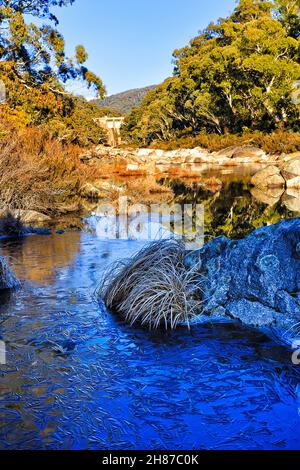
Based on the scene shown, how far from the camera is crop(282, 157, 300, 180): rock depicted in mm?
21631

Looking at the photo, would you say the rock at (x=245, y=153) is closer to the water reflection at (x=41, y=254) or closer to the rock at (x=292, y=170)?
the rock at (x=292, y=170)

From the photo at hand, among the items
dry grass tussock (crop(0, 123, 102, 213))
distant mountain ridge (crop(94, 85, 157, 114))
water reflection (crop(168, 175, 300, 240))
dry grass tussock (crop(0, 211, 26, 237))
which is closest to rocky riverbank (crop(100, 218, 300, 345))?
water reflection (crop(168, 175, 300, 240))

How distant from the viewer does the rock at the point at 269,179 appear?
845 inches

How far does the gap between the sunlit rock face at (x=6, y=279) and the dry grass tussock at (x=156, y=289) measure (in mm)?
1136

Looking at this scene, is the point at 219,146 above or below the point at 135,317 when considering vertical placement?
above

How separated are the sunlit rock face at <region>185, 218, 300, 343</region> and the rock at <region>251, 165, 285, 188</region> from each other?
53.8 ft

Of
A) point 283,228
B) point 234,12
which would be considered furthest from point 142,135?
point 283,228

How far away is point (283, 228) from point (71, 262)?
3.75m

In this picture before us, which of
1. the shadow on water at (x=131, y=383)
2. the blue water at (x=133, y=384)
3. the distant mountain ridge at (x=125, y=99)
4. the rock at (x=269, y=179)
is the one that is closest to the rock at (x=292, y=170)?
the rock at (x=269, y=179)

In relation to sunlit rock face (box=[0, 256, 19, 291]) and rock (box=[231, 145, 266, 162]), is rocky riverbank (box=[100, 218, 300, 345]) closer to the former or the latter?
sunlit rock face (box=[0, 256, 19, 291])
